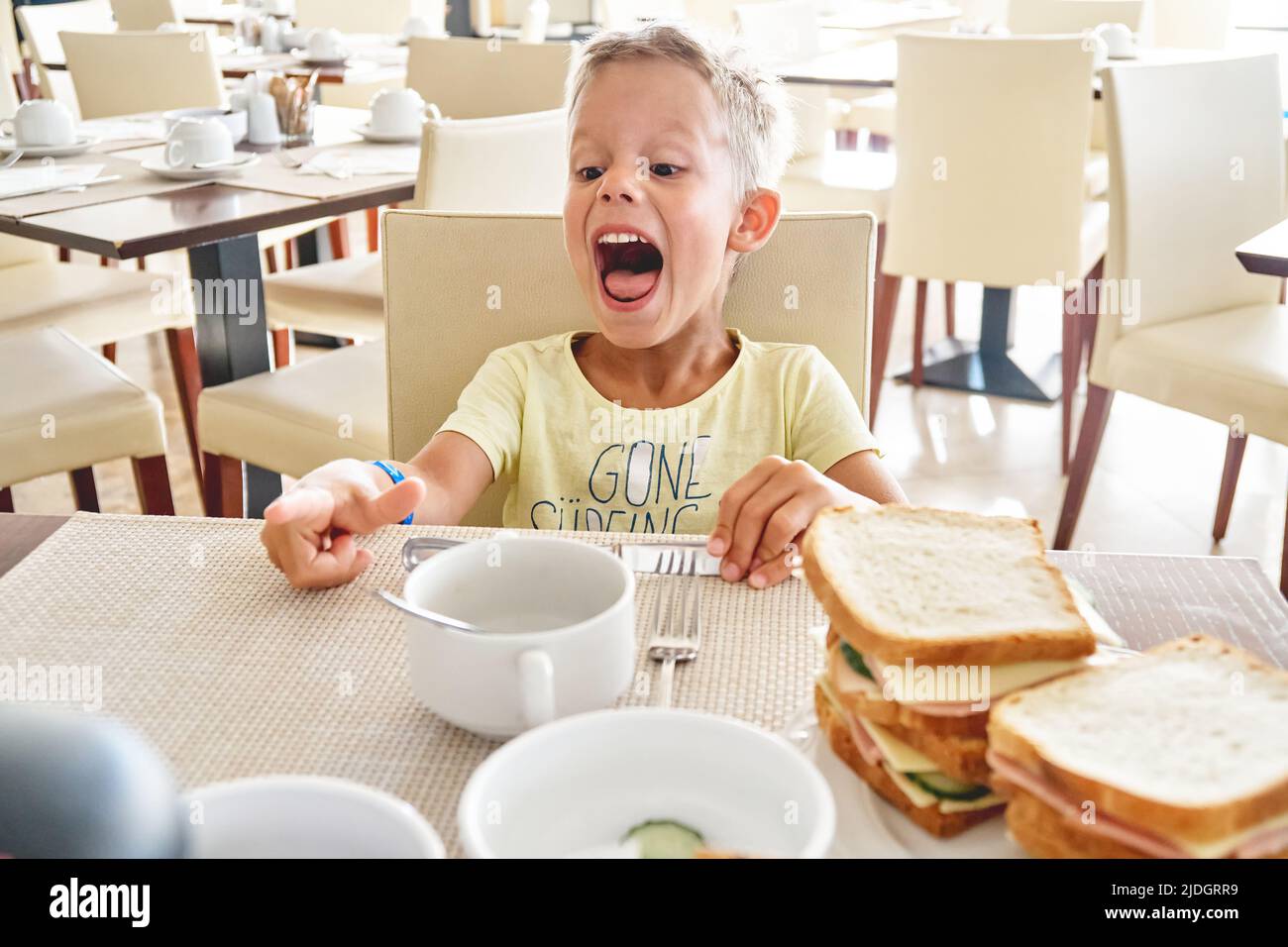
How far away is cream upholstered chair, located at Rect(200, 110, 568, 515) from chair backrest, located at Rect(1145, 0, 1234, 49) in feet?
11.0

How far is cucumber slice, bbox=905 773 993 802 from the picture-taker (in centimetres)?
51

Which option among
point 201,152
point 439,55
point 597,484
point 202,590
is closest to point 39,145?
point 201,152

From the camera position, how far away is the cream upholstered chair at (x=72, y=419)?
1837 millimetres

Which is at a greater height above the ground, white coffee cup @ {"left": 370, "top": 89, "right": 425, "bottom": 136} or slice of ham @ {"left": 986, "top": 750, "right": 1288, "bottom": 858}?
white coffee cup @ {"left": 370, "top": 89, "right": 425, "bottom": 136}

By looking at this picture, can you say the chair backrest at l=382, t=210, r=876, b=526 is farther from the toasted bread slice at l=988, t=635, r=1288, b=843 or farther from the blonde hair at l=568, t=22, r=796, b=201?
the toasted bread slice at l=988, t=635, r=1288, b=843

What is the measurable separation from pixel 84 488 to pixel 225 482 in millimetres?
250

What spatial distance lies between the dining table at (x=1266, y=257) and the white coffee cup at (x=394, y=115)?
1624 millimetres

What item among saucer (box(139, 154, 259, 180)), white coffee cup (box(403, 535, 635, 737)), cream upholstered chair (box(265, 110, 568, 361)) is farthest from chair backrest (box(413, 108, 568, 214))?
white coffee cup (box(403, 535, 635, 737))

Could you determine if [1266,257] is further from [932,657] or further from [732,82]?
[932,657]

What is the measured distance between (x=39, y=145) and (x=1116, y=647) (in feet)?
7.89

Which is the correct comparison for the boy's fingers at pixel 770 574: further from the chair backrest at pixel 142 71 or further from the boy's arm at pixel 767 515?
the chair backrest at pixel 142 71

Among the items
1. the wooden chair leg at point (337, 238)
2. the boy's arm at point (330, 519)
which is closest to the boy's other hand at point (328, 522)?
the boy's arm at point (330, 519)

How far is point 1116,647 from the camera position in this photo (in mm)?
604

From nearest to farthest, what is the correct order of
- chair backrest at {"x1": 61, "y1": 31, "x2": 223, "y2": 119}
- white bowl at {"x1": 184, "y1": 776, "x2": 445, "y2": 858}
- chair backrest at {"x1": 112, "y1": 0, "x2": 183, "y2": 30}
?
white bowl at {"x1": 184, "y1": 776, "x2": 445, "y2": 858}, chair backrest at {"x1": 61, "y1": 31, "x2": 223, "y2": 119}, chair backrest at {"x1": 112, "y1": 0, "x2": 183, "y2": 30}
